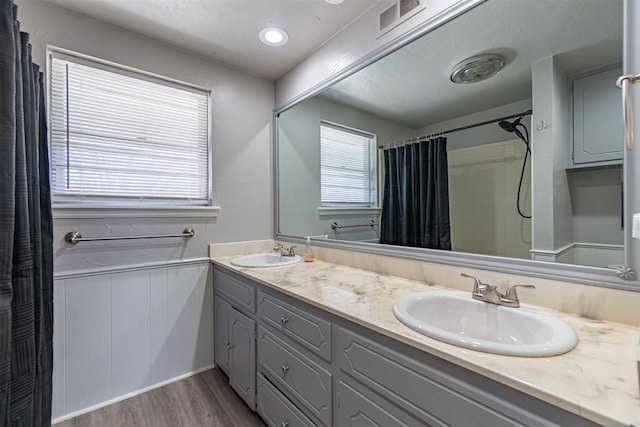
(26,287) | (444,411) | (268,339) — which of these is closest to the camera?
(444,411)

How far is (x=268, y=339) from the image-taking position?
1.49 meters

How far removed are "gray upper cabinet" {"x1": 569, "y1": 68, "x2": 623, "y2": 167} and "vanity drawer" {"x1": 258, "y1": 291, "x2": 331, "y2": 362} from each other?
3.80ft

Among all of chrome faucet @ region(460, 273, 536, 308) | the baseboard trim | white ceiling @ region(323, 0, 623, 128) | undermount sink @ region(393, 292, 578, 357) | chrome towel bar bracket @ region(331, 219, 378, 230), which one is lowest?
the baseboard trim

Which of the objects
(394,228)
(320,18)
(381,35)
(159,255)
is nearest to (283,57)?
(320,18)

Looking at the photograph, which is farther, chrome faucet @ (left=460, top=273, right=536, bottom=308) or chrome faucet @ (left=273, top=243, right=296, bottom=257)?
chrome faucet @ (left=273, top=243, right=296, bottom=257)

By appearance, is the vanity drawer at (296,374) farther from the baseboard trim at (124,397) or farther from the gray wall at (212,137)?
the gray wall at (212,137)

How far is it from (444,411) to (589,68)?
126 centimetres

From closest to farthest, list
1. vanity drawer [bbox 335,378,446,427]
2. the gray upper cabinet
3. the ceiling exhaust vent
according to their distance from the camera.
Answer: vanity drawer [bbox 335,378,446,427] < the gray upper cabinet < the ceiling exhaust vent

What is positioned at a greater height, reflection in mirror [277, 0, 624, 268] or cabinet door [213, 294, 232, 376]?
reflection in mirror [277, 0, 624, 268]

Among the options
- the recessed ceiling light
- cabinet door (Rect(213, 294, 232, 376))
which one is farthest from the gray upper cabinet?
cabinet door (Rect(213, 294, 232, 376))

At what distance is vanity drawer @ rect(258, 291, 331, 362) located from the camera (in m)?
1.15

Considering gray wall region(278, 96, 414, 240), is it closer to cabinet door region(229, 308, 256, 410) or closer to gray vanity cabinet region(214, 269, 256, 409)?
gray vanity cabinet region(214, 269, 256, 409)

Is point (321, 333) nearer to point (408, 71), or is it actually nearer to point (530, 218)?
point (530, 218)

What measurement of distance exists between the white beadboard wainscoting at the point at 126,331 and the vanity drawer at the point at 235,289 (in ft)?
0.50
